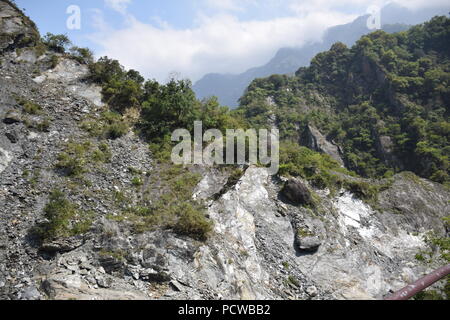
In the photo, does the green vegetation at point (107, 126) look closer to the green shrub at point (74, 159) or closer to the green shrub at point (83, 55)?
the green shrub at point (74, 159)

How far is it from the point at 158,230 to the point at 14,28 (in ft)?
65.6

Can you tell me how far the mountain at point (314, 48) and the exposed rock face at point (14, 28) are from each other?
221 feet

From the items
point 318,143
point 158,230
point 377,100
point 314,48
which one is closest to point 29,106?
point 158,230

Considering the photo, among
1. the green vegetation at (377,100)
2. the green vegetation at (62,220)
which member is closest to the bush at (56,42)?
the green vegetation at (62,220)

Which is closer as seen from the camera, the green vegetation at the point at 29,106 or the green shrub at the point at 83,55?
the green vegetation at the point at 29,106

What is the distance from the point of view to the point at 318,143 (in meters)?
42.0

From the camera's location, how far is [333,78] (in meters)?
58.6

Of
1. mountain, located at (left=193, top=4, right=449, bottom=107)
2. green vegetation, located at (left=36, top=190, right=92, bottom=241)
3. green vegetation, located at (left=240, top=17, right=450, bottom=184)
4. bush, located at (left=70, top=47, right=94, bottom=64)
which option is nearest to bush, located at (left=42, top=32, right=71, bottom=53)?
bush, located at (left=70, top=47, right=94, bottom=64)

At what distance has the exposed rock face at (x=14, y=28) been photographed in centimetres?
1917

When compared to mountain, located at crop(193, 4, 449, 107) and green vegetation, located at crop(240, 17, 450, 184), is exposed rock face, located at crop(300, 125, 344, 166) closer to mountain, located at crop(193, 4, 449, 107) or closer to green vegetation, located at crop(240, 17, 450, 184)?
green vegetation, located at crop(240, 17, 450, 184)

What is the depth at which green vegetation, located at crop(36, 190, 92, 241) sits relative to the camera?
29.4 feet

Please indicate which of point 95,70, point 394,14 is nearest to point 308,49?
point 394,14

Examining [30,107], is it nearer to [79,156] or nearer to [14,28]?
[79,156]
